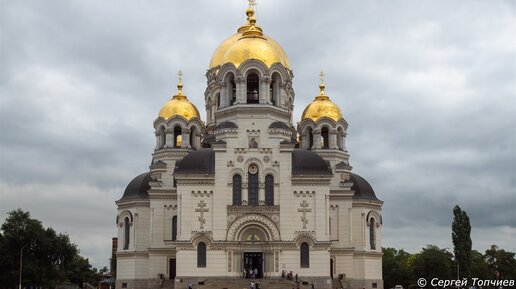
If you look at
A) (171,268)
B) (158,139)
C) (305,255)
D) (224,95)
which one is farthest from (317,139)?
(171,268)

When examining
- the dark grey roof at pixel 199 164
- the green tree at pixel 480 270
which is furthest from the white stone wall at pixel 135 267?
the green tree at pixel 480 270

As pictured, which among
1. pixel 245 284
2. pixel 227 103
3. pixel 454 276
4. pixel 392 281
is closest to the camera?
pixel 245 284

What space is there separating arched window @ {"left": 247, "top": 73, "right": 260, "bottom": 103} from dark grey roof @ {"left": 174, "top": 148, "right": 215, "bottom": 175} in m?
5.10

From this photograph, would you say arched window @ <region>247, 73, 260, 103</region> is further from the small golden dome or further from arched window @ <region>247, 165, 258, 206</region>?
the small golden dome

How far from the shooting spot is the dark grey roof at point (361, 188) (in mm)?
59500

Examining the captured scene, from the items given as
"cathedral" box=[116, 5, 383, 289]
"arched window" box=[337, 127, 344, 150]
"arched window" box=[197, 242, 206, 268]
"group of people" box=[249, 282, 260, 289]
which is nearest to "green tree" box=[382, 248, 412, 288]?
"cathedral" box=[116, 5, 383, 289]

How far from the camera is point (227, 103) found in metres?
54.7

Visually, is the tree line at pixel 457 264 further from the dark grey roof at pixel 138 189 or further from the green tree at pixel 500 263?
the dark grey roof at pixel 138 189

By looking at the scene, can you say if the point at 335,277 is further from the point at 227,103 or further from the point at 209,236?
the point at 227,103

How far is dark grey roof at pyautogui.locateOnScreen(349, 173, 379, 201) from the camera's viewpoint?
59.5 m

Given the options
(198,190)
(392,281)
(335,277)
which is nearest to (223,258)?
(198,190)

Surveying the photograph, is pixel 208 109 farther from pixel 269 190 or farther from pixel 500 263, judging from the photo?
pixel 500 263

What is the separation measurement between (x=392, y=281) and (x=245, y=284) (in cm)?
3465

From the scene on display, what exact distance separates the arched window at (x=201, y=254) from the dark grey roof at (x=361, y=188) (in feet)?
47.0
